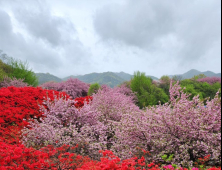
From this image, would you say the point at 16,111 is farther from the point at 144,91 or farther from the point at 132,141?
the point at 144,91

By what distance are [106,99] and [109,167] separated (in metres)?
5.64

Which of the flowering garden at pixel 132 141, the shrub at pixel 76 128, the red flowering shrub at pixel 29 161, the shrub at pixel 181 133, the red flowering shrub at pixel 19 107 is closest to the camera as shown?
the red flowering shrub at pixel 29 161

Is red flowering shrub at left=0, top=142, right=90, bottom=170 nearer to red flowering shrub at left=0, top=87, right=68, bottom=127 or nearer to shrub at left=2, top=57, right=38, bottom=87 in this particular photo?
red flowering shrub at left=0, top=87, right=68, bottom=127

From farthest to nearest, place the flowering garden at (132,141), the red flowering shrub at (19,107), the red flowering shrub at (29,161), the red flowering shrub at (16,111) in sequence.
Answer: the red flowering shrub at (19,107)
the red flowering shrub at (16,111)
the flowering garden at (132,141)
the red flowering shrub at (29,161)

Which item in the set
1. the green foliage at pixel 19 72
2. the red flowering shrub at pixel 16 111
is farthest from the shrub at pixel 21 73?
the red flowering shrub at pixel 16 111

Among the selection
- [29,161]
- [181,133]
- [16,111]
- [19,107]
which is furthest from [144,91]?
[29,161]

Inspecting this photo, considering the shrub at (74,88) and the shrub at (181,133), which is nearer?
the shrub at (181,133)

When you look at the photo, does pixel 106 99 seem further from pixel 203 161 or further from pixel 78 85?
pixel 78 85

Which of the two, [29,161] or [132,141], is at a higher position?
[132,141]

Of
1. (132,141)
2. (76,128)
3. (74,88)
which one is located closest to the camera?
(132,141)

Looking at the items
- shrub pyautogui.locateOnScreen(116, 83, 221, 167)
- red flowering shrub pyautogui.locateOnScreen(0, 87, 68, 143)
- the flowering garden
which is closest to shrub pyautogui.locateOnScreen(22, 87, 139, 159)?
the flowering garden

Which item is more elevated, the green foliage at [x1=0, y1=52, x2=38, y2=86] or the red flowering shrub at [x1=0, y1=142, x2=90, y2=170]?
the green foliage at [x1=0, y1=52, x2=38, y2=86]

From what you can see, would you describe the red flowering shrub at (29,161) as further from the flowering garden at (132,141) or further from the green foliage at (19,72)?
the green foliage at (19,72)

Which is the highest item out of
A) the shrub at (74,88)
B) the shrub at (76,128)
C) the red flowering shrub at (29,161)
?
the shrub at (74,88)
